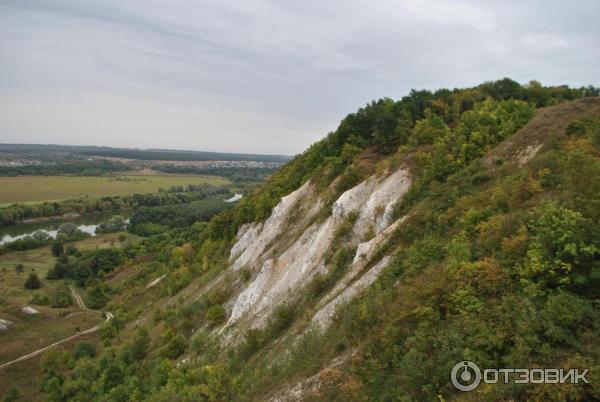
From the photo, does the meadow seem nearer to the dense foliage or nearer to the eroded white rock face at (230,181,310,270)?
the eroded white rock face at (230,181,310,270)

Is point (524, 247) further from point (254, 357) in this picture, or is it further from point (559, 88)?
point (559, 88)

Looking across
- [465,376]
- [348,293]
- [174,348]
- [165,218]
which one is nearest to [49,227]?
[165,218]

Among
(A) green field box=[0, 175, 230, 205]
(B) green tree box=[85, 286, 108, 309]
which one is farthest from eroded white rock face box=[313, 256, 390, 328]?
(A) green field box=[0, 175, 230, 205]

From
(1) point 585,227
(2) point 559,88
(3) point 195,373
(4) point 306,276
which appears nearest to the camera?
(1) point 585,227

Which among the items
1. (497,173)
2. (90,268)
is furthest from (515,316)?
(90,268)

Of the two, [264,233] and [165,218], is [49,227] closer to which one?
[165,218]

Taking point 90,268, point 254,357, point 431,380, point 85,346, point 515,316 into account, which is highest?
point 515,316
